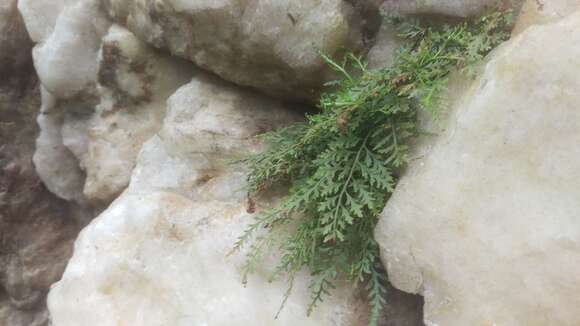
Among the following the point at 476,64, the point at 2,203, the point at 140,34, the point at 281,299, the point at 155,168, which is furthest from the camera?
the point at 2,203

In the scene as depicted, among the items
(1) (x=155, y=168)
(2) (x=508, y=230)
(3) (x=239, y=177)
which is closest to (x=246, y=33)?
(3) (x=239, y=177)

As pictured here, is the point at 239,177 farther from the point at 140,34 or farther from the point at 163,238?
the point at 140,34

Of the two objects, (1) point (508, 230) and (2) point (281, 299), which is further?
(2) point (281, 299)

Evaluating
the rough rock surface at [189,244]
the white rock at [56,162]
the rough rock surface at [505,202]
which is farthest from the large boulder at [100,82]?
the rough rock surface at [505,202]

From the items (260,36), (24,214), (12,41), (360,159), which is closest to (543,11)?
(360,159)

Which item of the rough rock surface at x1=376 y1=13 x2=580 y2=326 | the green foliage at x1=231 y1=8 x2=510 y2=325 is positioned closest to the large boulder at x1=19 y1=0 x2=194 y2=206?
the green foliage at x1=231 y1=8 x2=510 y2=325

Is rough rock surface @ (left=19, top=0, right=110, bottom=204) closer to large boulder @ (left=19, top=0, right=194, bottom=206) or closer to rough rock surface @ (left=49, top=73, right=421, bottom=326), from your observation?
large boulder @ (left=19, top=0, right=194, bottom=206)
